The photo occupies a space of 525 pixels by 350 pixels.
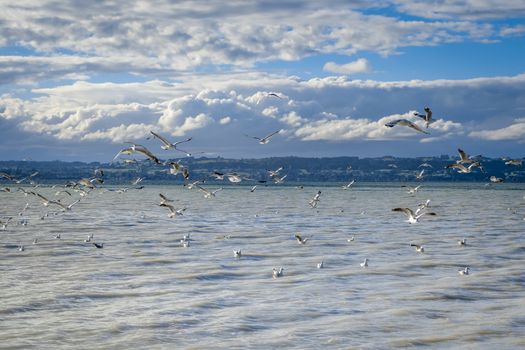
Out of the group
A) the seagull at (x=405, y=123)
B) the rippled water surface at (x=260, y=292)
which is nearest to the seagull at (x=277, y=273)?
the rippled water surface at (x=260, y=292)

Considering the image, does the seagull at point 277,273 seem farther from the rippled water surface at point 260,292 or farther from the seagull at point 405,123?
the seagull at point 405,123

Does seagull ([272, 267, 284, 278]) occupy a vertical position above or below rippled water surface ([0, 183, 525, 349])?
above

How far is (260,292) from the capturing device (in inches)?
1112

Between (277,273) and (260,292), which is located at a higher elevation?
(277,273)

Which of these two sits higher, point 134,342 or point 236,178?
point 236,178

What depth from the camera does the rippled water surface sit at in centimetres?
2156

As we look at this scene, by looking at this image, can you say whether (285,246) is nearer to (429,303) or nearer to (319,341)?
(429,303)

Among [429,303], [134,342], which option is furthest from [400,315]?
[134,342]

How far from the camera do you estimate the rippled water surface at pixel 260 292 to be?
21.6 metres

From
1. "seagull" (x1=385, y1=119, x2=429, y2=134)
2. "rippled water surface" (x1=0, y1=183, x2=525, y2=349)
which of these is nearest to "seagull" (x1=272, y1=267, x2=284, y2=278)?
"rippled water surface" (x1=0, y1=183, x2=525, y2=349)

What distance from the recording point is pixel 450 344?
2073cm

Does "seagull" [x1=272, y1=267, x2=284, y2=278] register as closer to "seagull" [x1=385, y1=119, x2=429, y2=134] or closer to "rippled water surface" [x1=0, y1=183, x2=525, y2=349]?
"rippled water surface" [x1=0, y1=183, x2=525, y2=349]

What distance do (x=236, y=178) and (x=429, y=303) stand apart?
1574 centimetres

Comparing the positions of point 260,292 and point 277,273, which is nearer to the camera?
point 260,292
